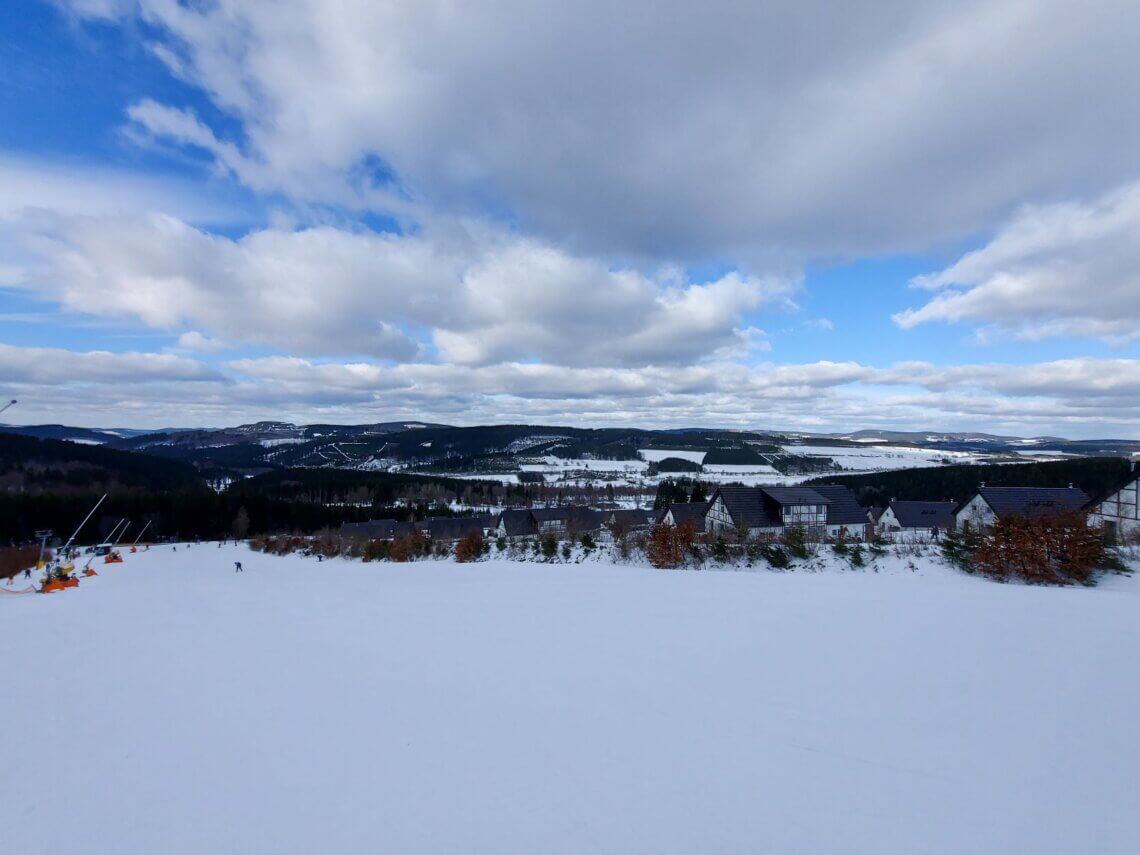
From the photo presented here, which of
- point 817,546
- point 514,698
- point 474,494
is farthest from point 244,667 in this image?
point 474,494

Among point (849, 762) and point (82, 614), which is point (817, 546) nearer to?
point (849, 762)

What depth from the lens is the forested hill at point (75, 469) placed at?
77.5m

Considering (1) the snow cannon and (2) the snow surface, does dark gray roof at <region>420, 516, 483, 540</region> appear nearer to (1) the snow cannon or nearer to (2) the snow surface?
(1) the snow cannon

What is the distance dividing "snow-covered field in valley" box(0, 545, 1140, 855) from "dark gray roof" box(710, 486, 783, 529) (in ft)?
64.5

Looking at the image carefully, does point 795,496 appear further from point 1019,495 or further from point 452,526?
point 452,526

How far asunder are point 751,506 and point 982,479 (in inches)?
1690

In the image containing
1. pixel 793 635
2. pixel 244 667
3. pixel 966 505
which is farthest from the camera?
pixel 966 505

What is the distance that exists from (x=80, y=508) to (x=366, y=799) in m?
68.4

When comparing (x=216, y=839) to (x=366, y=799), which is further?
(x=366, y=799)

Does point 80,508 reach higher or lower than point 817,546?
lower

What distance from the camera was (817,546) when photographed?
14.2 meters

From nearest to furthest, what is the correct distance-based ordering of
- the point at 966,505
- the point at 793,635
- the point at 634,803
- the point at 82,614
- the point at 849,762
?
the point at 634,803
the point at 849,762
the point at 793,635
the point at 82,614
the point at 966,505

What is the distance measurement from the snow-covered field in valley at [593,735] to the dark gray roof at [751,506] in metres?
19.7

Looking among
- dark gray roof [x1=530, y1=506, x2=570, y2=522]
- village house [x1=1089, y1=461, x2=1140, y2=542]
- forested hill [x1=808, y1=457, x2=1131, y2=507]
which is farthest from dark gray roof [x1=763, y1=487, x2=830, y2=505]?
forested hill [x1=808, y1=457, x2=1131, y2=507]
